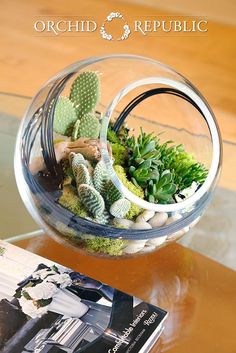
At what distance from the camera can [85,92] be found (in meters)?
0.91

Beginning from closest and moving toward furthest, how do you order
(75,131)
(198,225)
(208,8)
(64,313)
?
(64,313) < (75,131) < (198,225) < (208,8)

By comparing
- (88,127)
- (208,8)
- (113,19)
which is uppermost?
(208,8)

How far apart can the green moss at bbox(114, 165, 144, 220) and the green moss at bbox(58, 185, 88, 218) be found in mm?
63

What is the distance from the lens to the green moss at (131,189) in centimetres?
79

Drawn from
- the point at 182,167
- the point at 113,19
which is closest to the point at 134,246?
the point at 182,167

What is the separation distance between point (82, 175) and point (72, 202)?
1.7 inches

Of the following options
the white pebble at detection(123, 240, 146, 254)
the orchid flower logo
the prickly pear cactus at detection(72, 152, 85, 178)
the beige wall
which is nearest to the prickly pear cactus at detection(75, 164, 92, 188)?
the prickly pear cactus at detection(72, 152, 85, 178)

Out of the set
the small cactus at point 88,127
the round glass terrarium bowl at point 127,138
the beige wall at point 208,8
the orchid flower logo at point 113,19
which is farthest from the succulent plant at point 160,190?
the beige wall at point 208,8

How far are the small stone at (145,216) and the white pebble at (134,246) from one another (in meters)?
0.04

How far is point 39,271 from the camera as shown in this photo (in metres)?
0.82

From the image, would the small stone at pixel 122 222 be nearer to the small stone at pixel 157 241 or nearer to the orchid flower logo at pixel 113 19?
the small stone at pixel 157 241

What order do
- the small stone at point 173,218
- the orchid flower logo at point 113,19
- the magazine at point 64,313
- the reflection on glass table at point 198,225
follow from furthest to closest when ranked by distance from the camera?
1. the orchid flower logo at point 113,19
2. the reflection on glass table at point 198,225
3. the small stone at point 173,218
4. the magazine at point 64,313

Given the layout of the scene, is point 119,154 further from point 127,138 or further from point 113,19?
point 113,19

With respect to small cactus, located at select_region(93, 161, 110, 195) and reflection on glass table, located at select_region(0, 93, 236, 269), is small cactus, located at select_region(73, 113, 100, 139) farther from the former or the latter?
reflection on glass table, located at select_region(0, 93, 236, 269)
